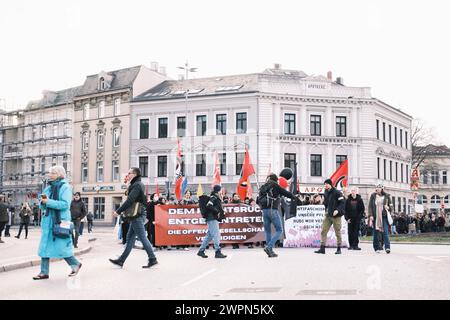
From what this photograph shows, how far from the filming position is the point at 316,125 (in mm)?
51281

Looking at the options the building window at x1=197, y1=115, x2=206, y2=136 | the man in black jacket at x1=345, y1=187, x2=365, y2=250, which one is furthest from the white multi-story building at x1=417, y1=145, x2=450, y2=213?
the man in black jacket at x1=345, y1=187, x2=365, y2=250

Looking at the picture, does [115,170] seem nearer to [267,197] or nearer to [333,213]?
[333,213]

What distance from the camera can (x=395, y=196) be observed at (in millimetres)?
57688

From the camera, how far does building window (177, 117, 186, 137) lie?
53.0 meters

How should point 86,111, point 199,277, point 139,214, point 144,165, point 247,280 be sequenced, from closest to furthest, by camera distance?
Answer: point 247,280 < point 199,277 < point 139,214 < point 144,165 < point 86,111

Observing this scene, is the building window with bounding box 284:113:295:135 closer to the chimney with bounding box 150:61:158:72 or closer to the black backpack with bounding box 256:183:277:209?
the chimney with bounding box 150:61:158:72

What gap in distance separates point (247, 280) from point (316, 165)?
41.9 m

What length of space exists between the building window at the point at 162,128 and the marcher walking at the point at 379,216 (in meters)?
38.8

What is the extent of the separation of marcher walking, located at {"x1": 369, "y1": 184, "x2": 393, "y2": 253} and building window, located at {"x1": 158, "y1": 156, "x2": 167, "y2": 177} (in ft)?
126

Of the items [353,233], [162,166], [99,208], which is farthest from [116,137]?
[353,233]

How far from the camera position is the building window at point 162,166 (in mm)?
53600
